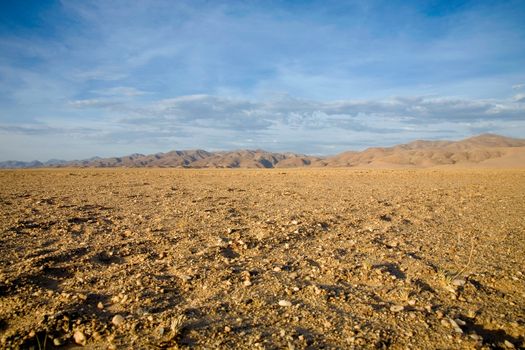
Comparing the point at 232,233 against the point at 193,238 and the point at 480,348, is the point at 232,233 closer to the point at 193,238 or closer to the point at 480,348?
the point at 193,238

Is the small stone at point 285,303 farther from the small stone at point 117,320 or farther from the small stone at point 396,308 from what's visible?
the small stone at point 117,320

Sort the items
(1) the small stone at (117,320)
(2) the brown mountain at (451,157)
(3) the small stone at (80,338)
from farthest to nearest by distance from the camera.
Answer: (2) the brown mountain at (451,157), (1) the small stone at (117,320), (3) the small stone at (80,338)

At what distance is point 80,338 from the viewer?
3166 millimetres

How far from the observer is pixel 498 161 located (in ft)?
218

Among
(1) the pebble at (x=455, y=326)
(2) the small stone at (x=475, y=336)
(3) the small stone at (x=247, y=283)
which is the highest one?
(3) the small stone at (x=247, y=283)

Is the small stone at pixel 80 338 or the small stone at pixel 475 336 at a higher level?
the small stone at pixel 80 338

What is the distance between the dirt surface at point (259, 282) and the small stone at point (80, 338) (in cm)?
1

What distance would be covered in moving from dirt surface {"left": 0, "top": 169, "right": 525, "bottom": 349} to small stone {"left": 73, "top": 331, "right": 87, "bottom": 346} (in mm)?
14

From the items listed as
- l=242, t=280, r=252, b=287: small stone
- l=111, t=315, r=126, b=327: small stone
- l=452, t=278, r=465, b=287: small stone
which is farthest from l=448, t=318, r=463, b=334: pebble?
l=111, t=315, r=126, b=327: small stone

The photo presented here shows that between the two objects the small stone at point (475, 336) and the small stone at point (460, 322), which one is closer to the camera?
the small stone at point (475, 336)

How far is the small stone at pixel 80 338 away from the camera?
3141 millimetres

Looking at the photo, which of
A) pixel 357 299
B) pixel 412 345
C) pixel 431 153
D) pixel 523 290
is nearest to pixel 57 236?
pixel 357 299

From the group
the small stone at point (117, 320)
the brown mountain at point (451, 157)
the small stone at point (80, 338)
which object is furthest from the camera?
the brown mountain at point (451, 157)

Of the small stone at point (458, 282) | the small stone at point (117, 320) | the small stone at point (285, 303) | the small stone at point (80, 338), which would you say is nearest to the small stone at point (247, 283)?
the small stone at point (285, 303)
